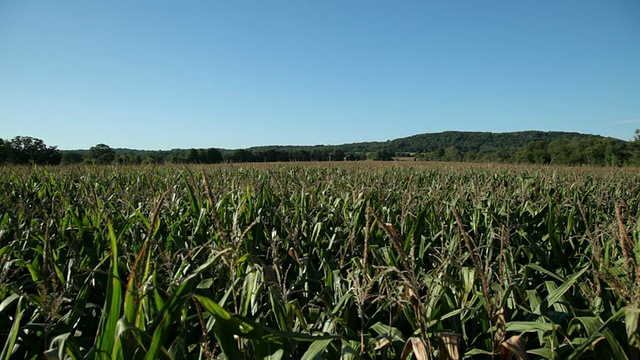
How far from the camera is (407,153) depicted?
5719 centimetres

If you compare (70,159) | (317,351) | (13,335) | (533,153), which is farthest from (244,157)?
(533,153)

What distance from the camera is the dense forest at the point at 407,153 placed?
1608cm

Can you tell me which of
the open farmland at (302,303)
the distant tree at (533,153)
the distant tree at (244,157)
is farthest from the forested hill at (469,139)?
the open farmland at (302,303)

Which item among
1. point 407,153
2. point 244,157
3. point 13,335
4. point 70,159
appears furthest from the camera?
point 407,153

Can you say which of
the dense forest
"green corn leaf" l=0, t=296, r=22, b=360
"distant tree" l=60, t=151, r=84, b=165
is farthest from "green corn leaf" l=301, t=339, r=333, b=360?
"distant tree" l=60, t=151, r=84, b=165

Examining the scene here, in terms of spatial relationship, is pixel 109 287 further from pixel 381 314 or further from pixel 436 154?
pixel 436 154

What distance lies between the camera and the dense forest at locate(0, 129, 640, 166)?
16.1m

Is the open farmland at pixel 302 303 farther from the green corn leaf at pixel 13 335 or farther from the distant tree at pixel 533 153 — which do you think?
the distant tree at pixel 533 153

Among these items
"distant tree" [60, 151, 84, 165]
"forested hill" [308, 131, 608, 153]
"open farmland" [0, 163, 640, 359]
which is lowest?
"open farmland" [0, 163, 640, 359]

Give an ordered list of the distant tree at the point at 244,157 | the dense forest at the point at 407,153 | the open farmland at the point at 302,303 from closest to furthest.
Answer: the open farmland at the point at 302,303, the dense forest at the point at 407,153, the distant tree at the point at 244,157

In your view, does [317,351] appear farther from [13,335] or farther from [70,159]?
[70,159]

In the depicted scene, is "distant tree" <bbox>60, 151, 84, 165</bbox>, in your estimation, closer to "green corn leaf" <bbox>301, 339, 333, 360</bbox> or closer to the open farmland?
the open farmland

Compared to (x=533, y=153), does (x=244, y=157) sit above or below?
below

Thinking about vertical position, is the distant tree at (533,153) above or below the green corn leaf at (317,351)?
above
